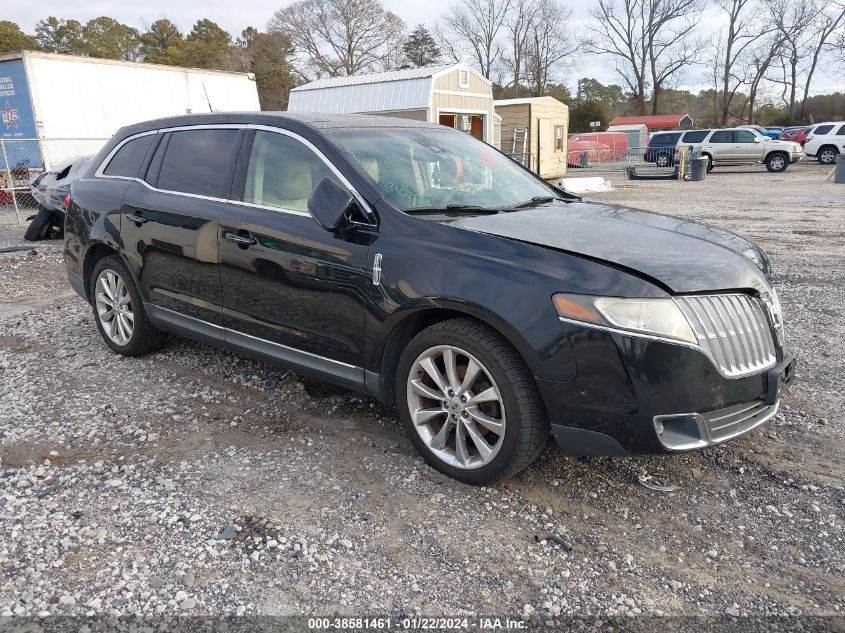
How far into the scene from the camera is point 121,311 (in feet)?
16.6

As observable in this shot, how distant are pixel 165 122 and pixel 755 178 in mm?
25912

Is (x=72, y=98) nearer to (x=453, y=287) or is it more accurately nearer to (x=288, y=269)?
(x=288, y=269)

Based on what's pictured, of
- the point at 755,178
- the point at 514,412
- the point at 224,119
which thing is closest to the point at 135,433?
the point at 224,119

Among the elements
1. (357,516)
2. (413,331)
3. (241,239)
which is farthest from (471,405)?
(241,239)

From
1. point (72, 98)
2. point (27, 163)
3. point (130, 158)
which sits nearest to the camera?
point (130, 158)

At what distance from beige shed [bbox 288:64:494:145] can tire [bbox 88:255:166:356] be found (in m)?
16.4

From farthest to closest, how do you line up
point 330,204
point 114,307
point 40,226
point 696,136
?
point 696,136 → point 40,226 → point 114,307 → point 330,204

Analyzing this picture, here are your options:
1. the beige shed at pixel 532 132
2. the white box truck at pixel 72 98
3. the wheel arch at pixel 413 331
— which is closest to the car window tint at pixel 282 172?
the wheel arch at pixel 413 331

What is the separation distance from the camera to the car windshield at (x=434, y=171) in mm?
3568

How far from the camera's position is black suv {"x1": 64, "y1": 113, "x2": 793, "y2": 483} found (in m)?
Answer: 2.74

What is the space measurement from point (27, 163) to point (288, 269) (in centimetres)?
1470

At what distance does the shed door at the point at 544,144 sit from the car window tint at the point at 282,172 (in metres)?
21.8

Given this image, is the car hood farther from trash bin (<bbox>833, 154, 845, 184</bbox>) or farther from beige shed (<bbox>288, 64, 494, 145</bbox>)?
trash bin (<bbox>833, 154, 845, 184</bbox>)

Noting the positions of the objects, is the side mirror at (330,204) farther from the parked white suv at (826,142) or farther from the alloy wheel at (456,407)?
the parked white suv at (826,142)
